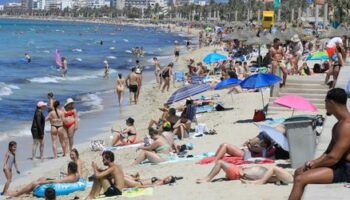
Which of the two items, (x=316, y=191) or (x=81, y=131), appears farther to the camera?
(x=81, y=131)

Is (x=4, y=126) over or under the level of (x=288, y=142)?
under

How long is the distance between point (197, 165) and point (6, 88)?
74.6 ft

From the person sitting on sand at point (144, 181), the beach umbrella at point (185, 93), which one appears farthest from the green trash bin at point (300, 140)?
the beach umbrella at point (185, 93)

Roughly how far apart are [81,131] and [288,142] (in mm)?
10345

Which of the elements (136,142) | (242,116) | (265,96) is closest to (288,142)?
(136,142)

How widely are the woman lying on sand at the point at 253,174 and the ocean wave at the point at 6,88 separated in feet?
70.5

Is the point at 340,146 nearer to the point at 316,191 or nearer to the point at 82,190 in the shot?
the point at 316,191

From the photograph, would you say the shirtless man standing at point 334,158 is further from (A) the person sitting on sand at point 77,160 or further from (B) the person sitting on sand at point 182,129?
(B) the person sitting on sand at point 182,129

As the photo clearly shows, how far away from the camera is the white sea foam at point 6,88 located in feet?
99.6

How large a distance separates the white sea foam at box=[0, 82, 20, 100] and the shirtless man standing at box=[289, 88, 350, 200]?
24.9 metres

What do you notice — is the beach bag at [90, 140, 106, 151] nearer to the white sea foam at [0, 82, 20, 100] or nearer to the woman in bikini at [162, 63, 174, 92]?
the woman in bikini at [162, 63, 174, 92]

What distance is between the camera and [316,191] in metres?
6.27

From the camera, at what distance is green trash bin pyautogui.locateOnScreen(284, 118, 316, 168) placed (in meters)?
9.69

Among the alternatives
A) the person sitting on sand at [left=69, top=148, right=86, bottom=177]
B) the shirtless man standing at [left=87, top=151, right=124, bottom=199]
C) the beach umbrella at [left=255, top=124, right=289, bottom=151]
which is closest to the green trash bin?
the beach umbrella at [left=255, top=124, right=289, bottom=151]
